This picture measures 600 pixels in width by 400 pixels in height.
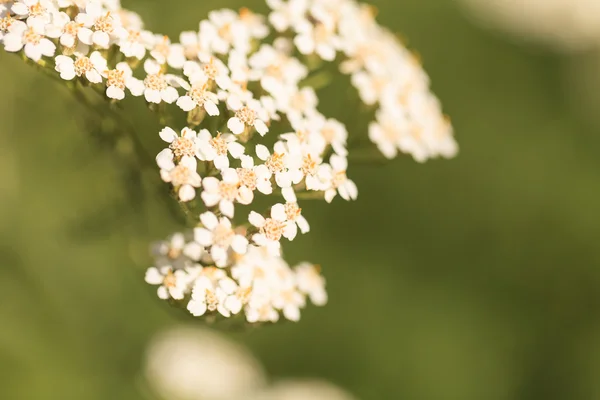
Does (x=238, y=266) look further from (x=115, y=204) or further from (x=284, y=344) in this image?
(x=284, y=344)

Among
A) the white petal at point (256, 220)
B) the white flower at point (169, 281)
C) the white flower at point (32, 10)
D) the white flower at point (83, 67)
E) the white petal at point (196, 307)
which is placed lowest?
the white petal at point (196, 307)

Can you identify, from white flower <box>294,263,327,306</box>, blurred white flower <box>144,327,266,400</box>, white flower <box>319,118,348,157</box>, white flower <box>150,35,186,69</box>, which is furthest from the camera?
blurred white flower <box>144,327,266,400</box>

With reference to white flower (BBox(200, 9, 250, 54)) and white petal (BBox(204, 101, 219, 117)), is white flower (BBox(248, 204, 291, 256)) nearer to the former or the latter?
white petal (BBox(204, 101, 219, 117))

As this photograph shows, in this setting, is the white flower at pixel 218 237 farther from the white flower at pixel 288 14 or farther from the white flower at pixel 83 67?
the white flower at pixel 288 14

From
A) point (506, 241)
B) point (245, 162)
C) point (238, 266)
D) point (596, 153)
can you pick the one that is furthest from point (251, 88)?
point (596, 153)

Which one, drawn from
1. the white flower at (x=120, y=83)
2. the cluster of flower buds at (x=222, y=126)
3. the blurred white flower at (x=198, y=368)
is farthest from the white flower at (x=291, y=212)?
the blurred white flower at (x=198, y=368)

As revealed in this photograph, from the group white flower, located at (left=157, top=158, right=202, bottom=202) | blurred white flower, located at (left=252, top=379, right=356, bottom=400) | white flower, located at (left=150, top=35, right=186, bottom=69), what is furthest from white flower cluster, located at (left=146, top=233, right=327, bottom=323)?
blurred white flower, located at (left=252, top=379, right=356, bottom=400)
